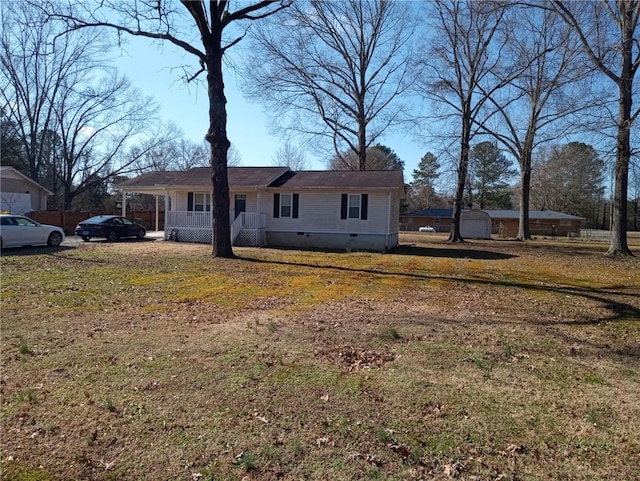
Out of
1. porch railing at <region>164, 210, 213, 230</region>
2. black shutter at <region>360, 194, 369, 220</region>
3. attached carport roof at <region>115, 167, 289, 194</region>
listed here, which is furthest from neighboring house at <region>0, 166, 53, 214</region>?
black shutter at <region>360, 194, 369, 220</region>

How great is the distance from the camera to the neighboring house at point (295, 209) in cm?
2044

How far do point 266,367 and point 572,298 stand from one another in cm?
753

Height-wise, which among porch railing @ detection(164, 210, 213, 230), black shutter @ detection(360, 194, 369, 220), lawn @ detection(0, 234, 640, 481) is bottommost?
lawn @ detection(0, 234, 640, 481)

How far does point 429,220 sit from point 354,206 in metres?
46.9

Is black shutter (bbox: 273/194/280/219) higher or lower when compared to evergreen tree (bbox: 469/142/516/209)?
lower

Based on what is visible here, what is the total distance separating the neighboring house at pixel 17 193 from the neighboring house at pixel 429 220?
48.5 metres

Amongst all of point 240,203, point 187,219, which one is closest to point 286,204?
point 240,203

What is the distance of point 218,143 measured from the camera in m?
14.8

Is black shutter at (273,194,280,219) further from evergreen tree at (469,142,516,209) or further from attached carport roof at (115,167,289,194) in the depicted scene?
evergreen tree at (469,142,516,209)

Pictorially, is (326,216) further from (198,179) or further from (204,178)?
(198,179)

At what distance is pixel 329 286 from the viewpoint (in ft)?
33.1

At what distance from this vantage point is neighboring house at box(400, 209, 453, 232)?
6256cm

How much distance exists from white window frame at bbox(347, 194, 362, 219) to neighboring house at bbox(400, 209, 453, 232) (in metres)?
43.1

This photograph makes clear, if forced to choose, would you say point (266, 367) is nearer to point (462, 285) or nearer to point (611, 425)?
point (611, 425)
